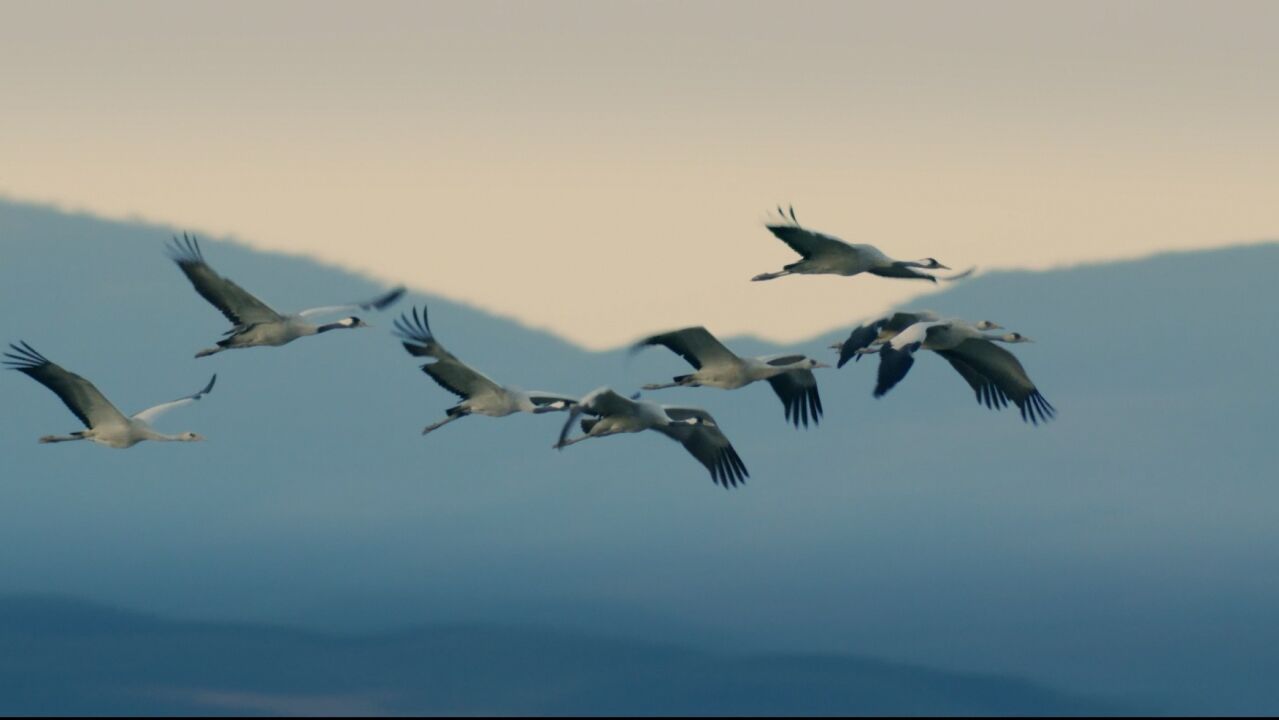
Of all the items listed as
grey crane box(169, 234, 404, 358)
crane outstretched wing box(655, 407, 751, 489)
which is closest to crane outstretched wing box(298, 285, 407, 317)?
grey crane box(169, 234, 404, 358)

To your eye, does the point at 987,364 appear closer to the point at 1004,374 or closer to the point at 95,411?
the point at 1004,374

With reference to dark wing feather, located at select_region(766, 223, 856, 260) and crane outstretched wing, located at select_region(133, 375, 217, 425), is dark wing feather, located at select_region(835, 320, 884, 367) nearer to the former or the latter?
dark wing feather, located at select_region(766, 223, 856, 260)

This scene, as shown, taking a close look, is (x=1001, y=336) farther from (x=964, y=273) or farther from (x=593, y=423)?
(x=593, y=423)

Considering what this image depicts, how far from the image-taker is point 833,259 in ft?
113

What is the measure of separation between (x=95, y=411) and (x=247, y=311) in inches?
188

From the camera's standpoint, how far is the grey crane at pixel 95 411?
36031 mm

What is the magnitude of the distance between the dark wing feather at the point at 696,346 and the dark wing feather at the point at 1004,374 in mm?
6311

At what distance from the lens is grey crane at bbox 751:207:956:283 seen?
3338 centimetres

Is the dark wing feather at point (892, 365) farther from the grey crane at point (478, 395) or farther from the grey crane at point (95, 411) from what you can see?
the grey crane at point (95, 411)

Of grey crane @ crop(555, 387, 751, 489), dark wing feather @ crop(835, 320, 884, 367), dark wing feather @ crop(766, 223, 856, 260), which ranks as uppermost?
dark wing feather @ crop(766, 223, 856, 260)

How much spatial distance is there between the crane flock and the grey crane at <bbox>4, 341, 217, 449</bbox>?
2cm

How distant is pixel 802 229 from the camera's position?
1305 inches

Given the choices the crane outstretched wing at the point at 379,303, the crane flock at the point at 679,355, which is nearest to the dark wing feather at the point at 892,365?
the crane flock at the point at 679,355

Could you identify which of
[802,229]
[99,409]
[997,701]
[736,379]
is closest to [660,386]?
[736,379]
